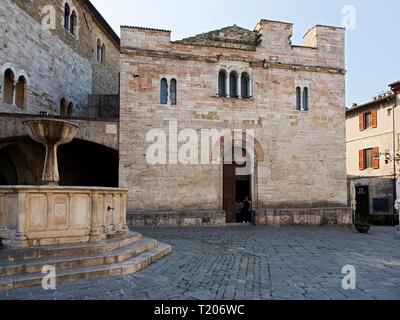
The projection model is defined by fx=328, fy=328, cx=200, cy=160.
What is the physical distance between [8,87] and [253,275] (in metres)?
12.1

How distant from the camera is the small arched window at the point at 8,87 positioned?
41.8 feet

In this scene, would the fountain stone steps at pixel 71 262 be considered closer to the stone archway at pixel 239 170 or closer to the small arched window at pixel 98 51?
the stone archway at pixel 239 170

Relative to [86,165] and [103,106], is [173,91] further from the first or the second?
[86,165]

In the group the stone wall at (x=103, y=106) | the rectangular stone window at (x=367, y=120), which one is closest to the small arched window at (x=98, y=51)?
the stone wall at (x=103, y=106)

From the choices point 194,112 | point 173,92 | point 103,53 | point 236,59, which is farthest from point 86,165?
point 236,59

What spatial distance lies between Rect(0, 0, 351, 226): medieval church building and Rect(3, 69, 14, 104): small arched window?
0.04 metres

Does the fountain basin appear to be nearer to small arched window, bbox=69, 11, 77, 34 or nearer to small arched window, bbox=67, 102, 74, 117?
small arched window, bbox=67, 102, 74, 117

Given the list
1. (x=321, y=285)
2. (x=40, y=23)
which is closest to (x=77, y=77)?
(x=40, y=23)

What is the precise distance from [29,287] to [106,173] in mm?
14056

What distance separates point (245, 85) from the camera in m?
15.4

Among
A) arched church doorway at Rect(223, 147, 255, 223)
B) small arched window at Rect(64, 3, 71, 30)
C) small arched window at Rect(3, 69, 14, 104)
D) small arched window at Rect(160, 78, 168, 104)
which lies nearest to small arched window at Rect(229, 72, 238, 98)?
arched church doorway at Rect(223, 147, 255, 223)

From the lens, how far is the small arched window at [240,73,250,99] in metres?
15.3

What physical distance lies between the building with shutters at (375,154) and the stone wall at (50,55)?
61.0 ft

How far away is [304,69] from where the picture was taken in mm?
15938
